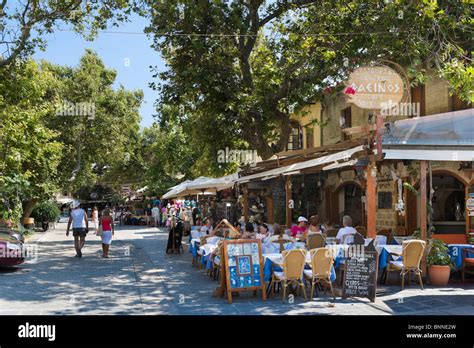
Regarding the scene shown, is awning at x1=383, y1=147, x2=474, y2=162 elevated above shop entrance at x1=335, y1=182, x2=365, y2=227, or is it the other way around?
awning at x1=383, y1=147, x2=474, y2=162

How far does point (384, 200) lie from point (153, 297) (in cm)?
1095

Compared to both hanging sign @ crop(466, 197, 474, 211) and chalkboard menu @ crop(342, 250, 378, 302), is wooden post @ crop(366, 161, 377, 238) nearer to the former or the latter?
chalkboard menu @ crop(342, 250, 378, 302)

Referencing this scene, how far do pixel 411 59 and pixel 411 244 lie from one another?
5.92m

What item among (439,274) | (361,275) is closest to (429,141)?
(439,274)

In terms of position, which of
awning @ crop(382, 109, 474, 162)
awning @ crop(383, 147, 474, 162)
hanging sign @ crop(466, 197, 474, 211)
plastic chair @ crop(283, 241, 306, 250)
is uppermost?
awning @ crop(382, 109, 474, 162)

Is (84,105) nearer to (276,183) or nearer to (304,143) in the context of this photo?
(304,143)

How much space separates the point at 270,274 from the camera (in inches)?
373

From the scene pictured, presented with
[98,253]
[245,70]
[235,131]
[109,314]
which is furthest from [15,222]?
[109,314]

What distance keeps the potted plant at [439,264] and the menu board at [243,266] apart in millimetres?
3806

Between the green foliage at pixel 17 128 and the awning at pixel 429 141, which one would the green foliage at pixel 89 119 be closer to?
the green foliage at pixel 17 128

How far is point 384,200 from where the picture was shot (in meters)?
17.9

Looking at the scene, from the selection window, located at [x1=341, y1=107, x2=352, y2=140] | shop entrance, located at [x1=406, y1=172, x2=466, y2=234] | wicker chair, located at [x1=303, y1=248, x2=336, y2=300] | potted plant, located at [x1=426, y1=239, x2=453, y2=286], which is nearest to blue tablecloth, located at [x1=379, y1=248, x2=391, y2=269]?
potted plant, located at [x1=426, y1=239, x2=453, y2=286]

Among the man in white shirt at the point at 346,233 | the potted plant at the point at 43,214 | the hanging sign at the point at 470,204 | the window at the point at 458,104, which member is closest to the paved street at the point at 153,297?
the man in white shirt at the point at 346,233

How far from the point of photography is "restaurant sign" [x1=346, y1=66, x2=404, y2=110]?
34.0 ft
